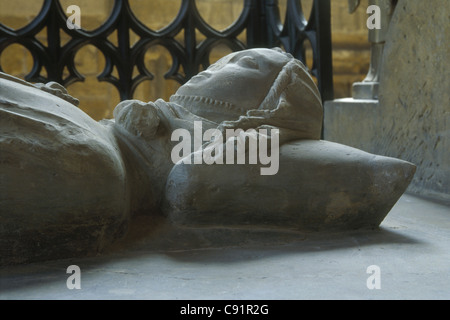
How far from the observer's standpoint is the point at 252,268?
1.98m

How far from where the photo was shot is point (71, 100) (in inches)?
97.3

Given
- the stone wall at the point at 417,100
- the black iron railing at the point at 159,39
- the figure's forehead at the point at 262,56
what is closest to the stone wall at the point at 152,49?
the black iron railing at the point at 159,39

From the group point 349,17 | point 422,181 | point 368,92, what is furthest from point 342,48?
point 422,181

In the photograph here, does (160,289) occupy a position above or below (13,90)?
below

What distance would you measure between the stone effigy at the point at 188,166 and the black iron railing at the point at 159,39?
1747 mm

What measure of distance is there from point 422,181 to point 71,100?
187 centimetres

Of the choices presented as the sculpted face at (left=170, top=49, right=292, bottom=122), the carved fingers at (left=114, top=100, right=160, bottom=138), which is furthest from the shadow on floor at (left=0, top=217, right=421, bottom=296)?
the sculpted face at (left=170, top=49, right=292, bottom=122)

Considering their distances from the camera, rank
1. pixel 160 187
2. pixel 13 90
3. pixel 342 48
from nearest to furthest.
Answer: pixel 13 90 < pixel 160 187 < pixel 342 48

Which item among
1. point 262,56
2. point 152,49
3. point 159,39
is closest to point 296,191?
point 262,56

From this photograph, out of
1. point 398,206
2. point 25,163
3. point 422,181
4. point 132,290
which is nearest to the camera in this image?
point 132,290

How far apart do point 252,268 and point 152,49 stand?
4868mm

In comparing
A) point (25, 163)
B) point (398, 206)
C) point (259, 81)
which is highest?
point (259, 81)
